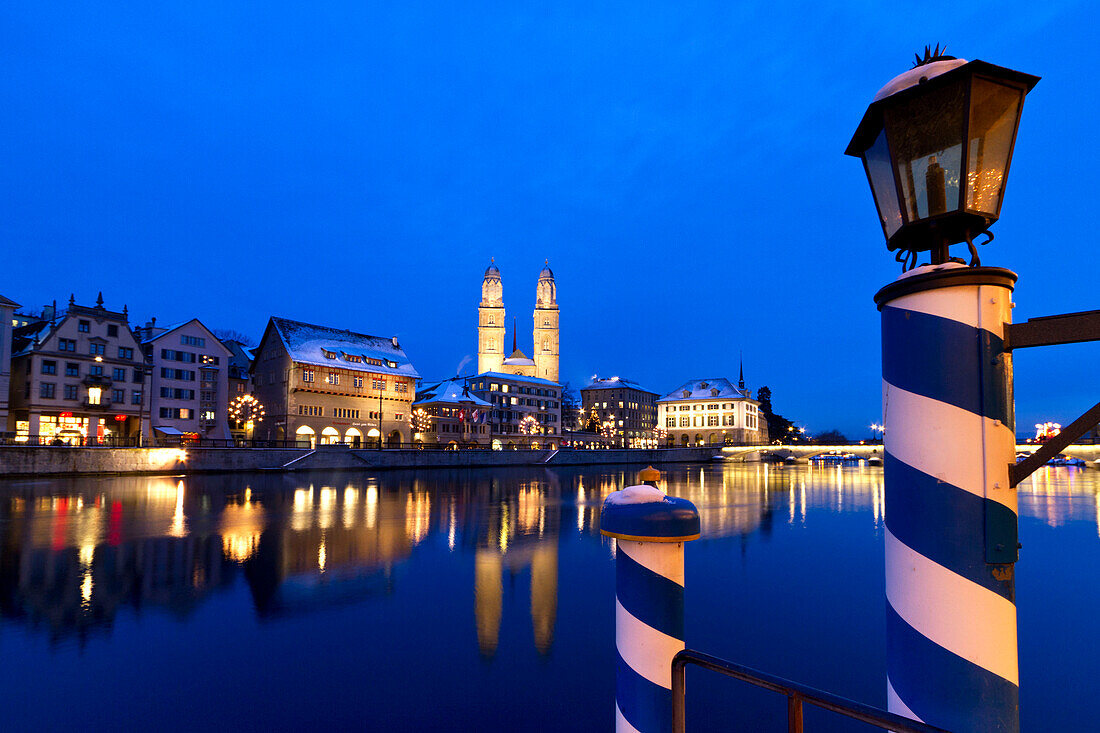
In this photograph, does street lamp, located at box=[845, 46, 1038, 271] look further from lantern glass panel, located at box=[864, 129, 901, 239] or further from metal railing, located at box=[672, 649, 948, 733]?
metal railing, located at box=[672, 649, 948, 733]

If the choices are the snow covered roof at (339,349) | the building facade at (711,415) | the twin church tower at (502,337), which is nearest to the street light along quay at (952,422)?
the snow covered roof at (339,349)

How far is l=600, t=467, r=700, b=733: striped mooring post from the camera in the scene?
9.57 feet

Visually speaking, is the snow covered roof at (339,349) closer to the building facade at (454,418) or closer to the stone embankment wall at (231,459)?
the building facade at (454,418)

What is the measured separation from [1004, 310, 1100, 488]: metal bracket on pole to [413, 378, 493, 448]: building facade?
7309cm

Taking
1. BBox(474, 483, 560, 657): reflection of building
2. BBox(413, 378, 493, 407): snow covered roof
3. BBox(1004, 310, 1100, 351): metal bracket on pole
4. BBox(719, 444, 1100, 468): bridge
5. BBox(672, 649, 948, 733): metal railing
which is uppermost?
BBox(413, 378, 493, 407): snow covered roof

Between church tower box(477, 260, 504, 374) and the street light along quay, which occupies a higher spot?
church tower box(477, 260, 504, 374)

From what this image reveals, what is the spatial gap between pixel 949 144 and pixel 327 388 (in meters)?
67.6

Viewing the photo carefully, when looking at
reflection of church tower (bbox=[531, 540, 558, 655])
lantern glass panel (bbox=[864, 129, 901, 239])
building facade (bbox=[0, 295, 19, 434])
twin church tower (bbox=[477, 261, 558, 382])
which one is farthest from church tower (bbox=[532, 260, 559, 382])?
lantern glass panel (bbox=[864, 129, 901, 239])

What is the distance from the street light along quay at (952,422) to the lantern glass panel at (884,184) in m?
0.13

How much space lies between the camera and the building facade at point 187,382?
5562cm

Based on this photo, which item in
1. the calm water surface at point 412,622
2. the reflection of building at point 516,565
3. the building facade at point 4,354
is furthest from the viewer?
the building facade at point 4,354

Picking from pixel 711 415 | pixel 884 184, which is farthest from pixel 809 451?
pixel 884 184

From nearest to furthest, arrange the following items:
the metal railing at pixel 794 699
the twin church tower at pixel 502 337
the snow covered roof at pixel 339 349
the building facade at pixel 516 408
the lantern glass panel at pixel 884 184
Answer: the metal railing at pixel 794 699 < the lantern glass panel at pixel 884 184 < the snow covered roof at pixel 339 349 < the building facade at pixel 516 408 < the twin church tower at pixel 502 337

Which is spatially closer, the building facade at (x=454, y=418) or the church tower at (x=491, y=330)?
the building facade at (x=454, y=418)
